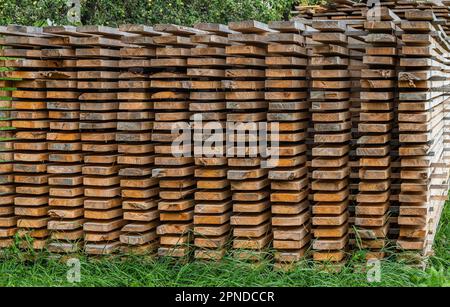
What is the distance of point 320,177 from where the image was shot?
249 inches

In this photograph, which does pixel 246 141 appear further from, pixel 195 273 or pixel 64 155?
pixel 64 155

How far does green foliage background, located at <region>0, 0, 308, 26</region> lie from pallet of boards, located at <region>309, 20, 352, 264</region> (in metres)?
8.02

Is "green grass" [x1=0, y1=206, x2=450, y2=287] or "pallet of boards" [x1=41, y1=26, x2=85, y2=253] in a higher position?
"pallet of boards" [x1=41, y1=26, x2=85, y2=253]

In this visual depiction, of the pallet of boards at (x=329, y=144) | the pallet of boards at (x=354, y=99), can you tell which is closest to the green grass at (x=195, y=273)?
the pallet of boards at (x=329, y=144)

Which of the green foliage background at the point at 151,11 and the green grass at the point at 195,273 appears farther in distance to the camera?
the green foliage background at the point at 151,11

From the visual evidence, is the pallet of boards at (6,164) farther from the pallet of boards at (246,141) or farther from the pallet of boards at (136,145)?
the pallet of boards at (246,141)

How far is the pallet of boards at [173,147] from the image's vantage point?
6578mm

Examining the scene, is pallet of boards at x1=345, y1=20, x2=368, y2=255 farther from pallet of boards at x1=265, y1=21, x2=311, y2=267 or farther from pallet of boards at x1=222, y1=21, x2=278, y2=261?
pallet of boards at x1=222, y1=21, x2=278, y2=261

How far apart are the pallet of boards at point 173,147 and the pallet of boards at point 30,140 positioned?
1037 mm

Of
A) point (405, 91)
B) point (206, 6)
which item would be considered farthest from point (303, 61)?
point (206, 6)

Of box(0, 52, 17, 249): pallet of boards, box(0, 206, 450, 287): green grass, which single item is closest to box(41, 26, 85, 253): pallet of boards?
box(0, 206, 450, 287): green grass

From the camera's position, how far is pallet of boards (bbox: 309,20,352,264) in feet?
20.7

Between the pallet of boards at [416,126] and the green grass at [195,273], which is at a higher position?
the pallet of boards at [416,126]

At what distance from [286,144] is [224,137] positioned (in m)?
0.53
